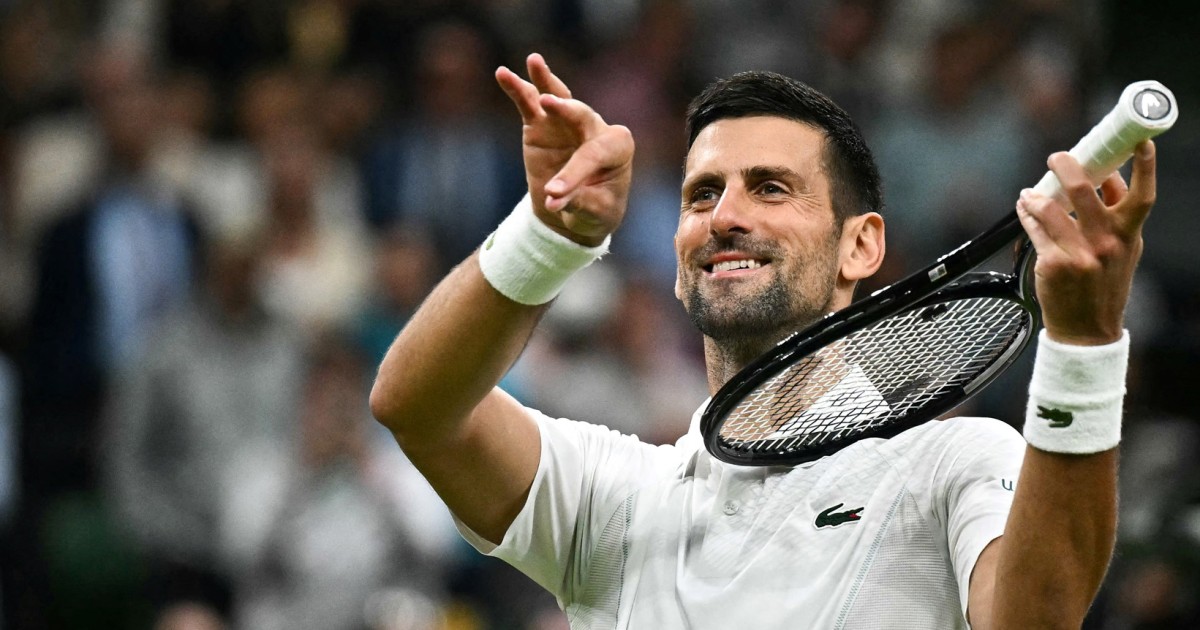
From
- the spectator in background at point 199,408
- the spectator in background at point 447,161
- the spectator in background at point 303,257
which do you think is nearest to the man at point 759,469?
Result: the spectator in background at point 199,408

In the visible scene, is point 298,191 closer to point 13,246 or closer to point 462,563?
point 13,246

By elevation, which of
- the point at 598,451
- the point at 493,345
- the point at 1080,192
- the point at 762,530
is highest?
the point at 1080,192

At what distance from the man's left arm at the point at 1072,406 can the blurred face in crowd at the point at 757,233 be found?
86 cm

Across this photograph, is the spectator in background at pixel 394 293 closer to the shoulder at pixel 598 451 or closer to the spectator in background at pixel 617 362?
the spectator in background at pixel 617 362

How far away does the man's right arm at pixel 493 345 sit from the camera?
108 inches

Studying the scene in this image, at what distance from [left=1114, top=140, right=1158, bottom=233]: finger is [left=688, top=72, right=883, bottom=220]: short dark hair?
118cm

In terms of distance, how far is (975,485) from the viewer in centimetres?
279

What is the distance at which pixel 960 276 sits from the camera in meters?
2.76

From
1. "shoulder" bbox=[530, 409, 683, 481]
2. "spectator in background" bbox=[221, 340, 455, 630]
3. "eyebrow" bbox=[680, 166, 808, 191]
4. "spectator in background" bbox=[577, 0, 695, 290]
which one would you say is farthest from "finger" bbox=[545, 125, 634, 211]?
"spectator in background" bbox=[577, 0, 695, 290]

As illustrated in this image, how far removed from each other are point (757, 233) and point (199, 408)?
15.2 ft

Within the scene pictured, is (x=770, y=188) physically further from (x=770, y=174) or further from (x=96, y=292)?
(x=96, y=292)

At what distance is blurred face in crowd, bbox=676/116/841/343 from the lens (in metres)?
3.23

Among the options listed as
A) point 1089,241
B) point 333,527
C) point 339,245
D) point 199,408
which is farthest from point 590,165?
point 339,245

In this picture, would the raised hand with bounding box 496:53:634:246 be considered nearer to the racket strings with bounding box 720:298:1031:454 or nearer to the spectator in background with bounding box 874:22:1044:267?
the racket strings with bounding box 720:298:1031:454
